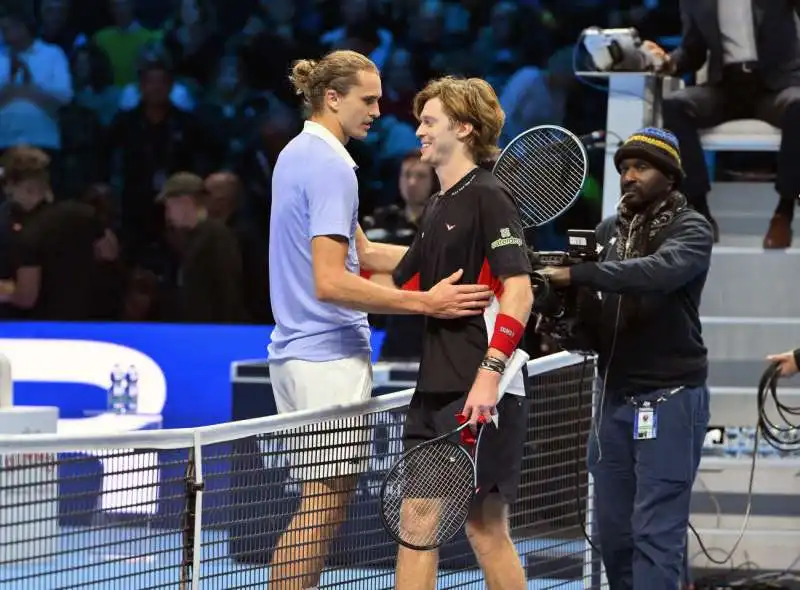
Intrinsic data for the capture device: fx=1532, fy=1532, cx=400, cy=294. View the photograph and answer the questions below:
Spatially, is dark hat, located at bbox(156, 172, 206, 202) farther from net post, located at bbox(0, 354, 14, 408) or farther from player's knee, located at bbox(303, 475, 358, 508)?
player's knee, located at bbox(303, 475, 358, 508)

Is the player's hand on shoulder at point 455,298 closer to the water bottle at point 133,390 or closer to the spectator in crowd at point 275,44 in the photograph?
the water bottle at point 133,390

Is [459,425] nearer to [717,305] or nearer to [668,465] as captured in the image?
[668,465]

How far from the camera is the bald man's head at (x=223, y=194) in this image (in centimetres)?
987

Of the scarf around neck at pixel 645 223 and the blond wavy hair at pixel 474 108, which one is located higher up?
the blond wavy hair at pixel 474 108

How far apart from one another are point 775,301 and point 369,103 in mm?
2861

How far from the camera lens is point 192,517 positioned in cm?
378

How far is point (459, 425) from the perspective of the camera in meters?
3.84

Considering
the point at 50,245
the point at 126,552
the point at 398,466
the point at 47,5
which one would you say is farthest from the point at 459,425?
the point at 47,5

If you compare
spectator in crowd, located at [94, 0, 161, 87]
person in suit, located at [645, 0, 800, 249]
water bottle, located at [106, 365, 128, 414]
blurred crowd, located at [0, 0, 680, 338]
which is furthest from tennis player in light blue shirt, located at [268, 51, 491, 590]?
spectator in crowd, located at [94, 0, 161, 87]

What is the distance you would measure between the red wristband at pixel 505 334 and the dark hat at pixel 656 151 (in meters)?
1.00

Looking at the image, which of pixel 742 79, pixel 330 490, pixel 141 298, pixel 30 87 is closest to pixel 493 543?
pixel 330 490

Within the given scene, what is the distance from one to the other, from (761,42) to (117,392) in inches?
165

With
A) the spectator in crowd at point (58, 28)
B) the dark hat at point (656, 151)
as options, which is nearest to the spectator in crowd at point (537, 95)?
the spectator in crowd at point (58, 28)

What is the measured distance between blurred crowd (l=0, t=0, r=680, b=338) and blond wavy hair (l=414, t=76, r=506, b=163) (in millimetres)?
5447
